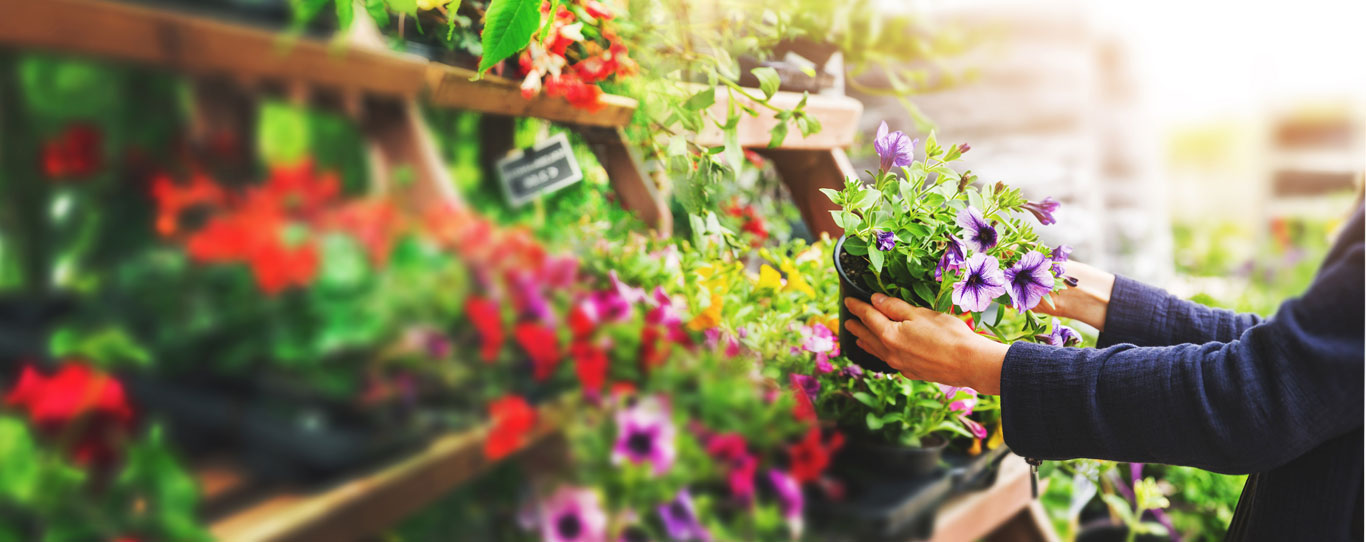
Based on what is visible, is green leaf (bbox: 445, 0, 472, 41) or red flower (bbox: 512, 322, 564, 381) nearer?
red flower (bbox: 512, 322, 564, 381)

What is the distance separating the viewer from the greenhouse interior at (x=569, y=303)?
42cm

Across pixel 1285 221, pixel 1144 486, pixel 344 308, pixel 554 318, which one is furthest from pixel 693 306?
pixel 1285 221

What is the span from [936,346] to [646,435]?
30 cm

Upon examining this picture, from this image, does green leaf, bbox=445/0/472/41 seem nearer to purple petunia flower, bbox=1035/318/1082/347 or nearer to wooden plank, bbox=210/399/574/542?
wooden plank, bbox=210/399/574/542

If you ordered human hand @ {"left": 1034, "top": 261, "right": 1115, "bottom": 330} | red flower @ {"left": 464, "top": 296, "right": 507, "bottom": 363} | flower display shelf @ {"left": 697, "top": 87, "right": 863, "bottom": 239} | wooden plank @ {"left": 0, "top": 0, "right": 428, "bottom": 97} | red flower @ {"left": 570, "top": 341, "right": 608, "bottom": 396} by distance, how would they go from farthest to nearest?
1. flower display shelf @ {"left": 697, "top": 87, "right": 863, "bottom": 239}
2. human hand @ {"left": 1034, "top": 261, "right": 1115, "bottom": 330}
3. red flower @ {"left": 570, "top": 341, "right": 608, "bottom": 396}
4. red flower @ {"left": 464, "top": 296, "right": 507, "bottom": 363}
5. wooden plank @ {"left": 0, "top": 0, "right": 428, "bottom": 97}

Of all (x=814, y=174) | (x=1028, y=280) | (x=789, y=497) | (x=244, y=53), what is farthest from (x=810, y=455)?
(x=244, y=53)

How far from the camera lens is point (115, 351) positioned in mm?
414

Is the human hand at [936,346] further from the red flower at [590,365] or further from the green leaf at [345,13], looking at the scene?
the green leaf at [345,13]

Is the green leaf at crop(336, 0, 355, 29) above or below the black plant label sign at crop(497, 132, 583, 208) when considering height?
above

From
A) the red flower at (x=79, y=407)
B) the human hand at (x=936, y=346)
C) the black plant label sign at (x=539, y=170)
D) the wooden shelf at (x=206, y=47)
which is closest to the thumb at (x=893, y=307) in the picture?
the human hand at (x=936, y=346)

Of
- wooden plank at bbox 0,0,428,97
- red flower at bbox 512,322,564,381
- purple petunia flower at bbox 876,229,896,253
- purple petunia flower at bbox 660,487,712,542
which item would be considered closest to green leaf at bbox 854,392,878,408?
purple petunia flower at bbox 876,229,896,253

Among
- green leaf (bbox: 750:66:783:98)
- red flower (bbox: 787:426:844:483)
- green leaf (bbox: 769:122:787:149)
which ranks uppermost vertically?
green leaf (bbox: 750:66:783:98)

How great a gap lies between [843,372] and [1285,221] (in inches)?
154

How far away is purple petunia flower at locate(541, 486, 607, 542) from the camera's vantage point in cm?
62
